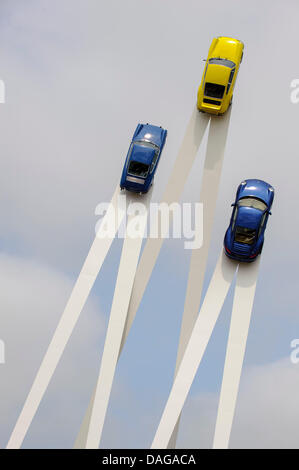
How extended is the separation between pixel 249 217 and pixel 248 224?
312 mm

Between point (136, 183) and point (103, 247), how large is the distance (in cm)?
346

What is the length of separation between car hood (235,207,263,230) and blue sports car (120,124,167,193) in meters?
5.07

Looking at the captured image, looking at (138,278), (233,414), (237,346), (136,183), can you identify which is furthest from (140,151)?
(233,414)

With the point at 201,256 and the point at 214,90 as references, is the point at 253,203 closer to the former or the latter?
the point at 201,256

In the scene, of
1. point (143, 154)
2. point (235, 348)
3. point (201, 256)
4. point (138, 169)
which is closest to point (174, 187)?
point (138, 169)

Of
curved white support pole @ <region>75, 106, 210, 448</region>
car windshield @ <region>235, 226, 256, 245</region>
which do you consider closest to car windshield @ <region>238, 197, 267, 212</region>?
car windshield @ <region>235, 226, 256, 245</region>

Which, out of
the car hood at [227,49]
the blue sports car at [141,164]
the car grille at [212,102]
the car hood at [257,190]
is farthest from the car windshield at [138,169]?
the car hood at [227,49]

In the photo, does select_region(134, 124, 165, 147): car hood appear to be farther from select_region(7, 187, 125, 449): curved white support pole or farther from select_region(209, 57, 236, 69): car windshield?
select_region(209, 57, 236, 69): car windshield

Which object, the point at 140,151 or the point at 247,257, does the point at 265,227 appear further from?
the point at 140,151

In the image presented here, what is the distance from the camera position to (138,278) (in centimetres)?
3178

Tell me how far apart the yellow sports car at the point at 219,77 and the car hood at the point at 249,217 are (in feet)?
19.8

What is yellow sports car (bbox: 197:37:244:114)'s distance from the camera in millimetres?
32031

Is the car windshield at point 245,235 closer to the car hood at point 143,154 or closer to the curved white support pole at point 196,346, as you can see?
the curved white support pole at point 196,346

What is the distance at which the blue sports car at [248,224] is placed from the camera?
29312 millimetres
